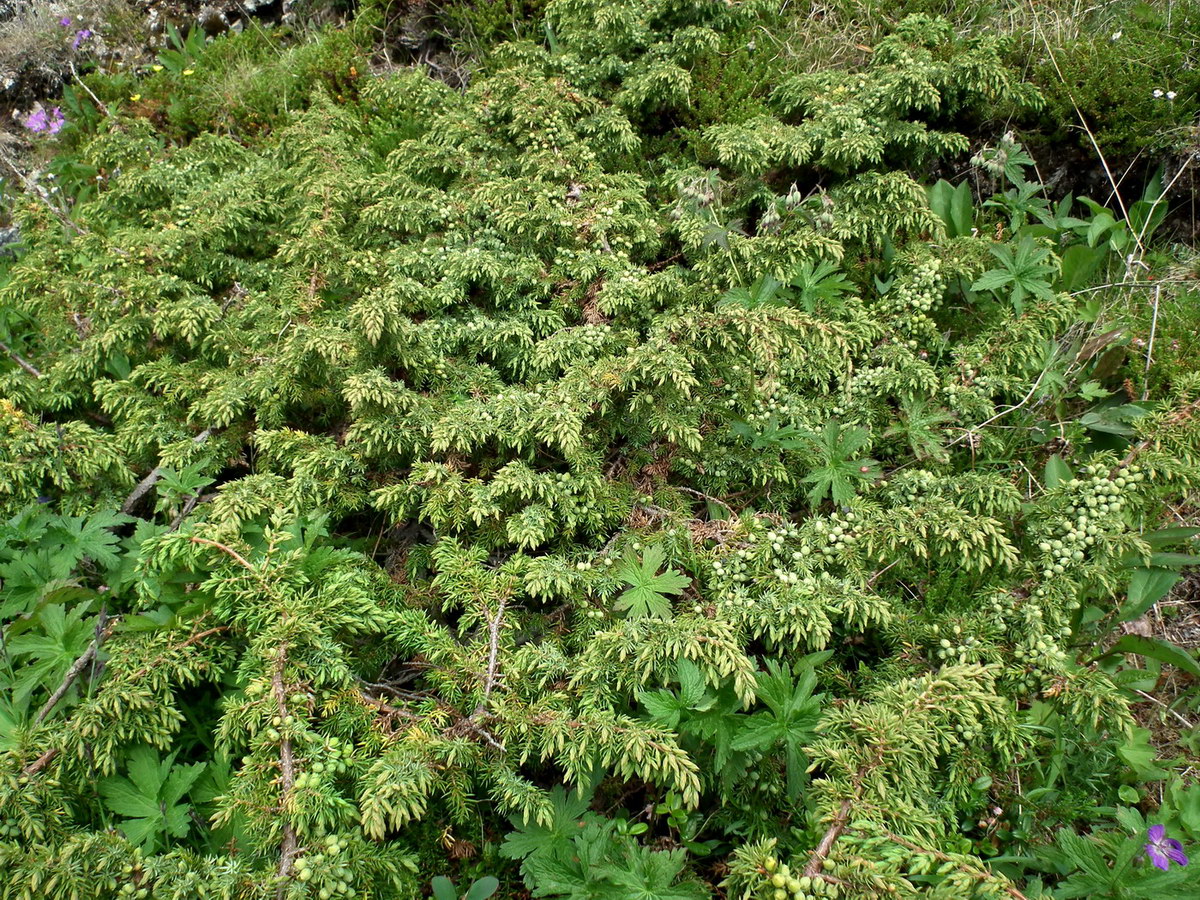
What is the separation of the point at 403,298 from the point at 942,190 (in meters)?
2.98

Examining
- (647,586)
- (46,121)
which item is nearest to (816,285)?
(647,586)

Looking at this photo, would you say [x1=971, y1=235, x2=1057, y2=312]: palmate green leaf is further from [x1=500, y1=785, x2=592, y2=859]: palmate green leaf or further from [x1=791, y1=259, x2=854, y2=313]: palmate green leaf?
[x1=500, y1=785, x2=592, y2=859]: palmate green leaf

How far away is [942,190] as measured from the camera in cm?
373

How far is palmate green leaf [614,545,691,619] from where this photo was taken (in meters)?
2.29

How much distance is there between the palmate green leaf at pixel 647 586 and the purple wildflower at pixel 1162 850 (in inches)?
58.5

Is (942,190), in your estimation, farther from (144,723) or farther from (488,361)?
(144,723)

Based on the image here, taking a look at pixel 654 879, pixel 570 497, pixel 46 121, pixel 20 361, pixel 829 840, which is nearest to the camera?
pixel 829 840

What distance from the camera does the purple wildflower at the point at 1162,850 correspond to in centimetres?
188

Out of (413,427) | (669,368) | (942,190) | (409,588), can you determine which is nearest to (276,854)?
(409,588)

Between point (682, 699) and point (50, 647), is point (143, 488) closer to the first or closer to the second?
point (50, 647)

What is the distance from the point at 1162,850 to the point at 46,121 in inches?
302

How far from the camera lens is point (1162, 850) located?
74.7 inches

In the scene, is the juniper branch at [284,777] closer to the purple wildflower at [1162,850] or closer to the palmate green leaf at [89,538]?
the palmate green leaf at [89,538]

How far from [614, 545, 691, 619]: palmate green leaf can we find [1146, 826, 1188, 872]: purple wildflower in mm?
1487
